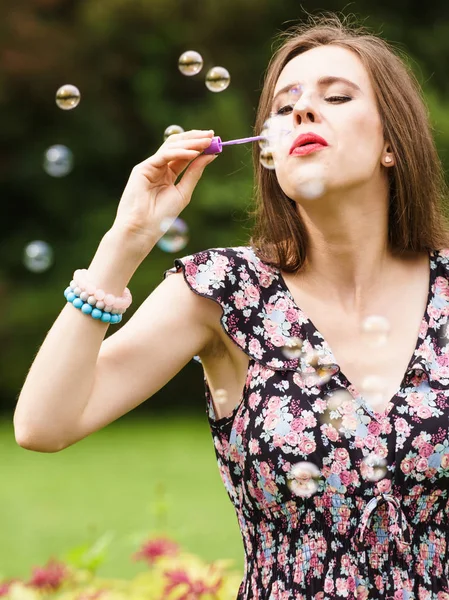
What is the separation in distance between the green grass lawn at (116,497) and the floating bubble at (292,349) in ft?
8.14

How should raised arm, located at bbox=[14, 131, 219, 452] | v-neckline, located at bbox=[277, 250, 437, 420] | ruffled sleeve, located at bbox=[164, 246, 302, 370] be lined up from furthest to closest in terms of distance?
1. ruffled sleeve, located at bbox=[164, 246, 302, 370]
2. v-neckline, located at bbox=[277, 250, 437, 420]
3. raised arm, located at bbox=[14, 131, 219, 452]

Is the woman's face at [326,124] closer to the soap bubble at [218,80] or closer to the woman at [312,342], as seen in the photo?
the woman at [312,342]

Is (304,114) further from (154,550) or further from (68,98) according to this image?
(154,550)

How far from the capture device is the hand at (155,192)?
2.12 metres

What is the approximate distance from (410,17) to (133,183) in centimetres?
1265

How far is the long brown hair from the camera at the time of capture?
7.91 feet

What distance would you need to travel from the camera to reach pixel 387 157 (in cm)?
244

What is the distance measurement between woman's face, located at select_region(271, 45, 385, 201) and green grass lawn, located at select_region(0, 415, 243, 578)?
2.64 m

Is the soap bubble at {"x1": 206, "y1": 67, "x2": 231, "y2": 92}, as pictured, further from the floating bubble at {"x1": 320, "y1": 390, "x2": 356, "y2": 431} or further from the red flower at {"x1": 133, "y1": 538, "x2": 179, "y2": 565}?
the red flower at {"x1": 133, "y1": 538, "x2": 179, "y2": 565}

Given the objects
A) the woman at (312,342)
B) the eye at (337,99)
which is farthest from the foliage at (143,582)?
the eye at (337,99)

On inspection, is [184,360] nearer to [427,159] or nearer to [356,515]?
[356,515]

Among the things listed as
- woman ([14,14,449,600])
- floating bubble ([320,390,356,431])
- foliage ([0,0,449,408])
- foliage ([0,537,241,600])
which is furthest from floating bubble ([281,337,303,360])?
foliage ([0,0,449,408])

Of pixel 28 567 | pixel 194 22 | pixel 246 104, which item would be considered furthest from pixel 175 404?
pixel 28 567

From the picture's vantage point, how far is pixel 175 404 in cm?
1357
